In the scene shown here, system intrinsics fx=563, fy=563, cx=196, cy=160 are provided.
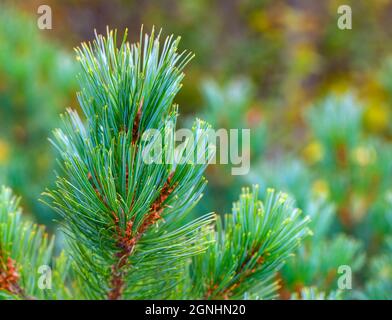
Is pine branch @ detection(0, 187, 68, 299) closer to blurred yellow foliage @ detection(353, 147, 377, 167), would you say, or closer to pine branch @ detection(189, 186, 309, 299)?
pine branch @ detection(189, 186, 309, 299)

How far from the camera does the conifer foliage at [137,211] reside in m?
0.46

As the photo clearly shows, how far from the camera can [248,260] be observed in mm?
540

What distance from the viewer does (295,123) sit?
2.79 m

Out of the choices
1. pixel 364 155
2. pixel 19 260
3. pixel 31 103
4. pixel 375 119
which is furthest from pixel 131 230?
pixel 375 119

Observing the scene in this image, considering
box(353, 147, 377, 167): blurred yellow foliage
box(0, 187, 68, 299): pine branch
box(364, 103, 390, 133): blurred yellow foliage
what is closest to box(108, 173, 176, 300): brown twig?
box(0, 187, 68, 299): pine branch

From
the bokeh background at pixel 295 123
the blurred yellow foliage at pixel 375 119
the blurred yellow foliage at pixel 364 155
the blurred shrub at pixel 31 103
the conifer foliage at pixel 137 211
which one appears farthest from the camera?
the blurred yellow foliage at pixel 375 119

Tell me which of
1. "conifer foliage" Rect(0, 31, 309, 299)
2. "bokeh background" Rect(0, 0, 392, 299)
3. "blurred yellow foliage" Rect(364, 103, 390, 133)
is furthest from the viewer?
"blurred yellow foliage" Rect(364, 103, 390, 133)

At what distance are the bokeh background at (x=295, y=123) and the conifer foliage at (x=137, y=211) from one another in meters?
0.14

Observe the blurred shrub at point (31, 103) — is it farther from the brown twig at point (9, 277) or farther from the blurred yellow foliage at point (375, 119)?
the blurred yellow foliage at point (375, 119)

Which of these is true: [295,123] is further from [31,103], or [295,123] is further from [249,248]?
[249,248]

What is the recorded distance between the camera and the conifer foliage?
461 millimetres

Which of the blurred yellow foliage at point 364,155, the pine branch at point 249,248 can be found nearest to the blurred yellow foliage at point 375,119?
the blurred yellow foliage at point 364,155

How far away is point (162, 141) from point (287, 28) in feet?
8.86

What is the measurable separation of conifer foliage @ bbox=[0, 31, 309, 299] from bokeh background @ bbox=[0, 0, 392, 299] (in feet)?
0.47
